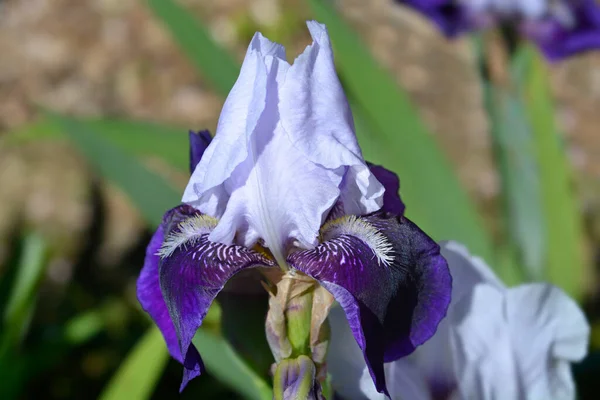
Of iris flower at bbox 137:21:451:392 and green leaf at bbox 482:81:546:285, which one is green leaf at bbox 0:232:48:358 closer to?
iris flower at bbox 137:21:451:392

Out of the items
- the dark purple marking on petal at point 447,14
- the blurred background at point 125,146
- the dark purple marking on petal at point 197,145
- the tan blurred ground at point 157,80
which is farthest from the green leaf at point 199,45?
the tan blurred ground at point 157,80

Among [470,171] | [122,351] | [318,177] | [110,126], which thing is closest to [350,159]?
[318,177]

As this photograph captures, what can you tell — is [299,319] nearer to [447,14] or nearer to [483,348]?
[483,348]

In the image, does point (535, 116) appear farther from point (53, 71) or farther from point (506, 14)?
point (53, 71)

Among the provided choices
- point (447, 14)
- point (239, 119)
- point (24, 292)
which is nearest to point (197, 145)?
point (239, 119)

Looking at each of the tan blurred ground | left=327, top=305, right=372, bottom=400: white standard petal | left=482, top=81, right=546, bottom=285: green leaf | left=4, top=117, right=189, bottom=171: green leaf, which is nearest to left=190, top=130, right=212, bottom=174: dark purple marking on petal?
left=327, top=305, right=372, bottom=400: white standard petal

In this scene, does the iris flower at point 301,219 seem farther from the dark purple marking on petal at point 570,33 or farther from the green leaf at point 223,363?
the dark purple marking on petal at point 570,33
